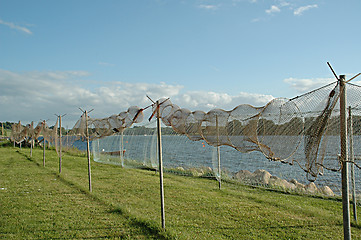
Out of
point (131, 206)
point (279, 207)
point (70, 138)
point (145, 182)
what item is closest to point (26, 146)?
point (70, 138)

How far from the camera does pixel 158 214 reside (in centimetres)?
684

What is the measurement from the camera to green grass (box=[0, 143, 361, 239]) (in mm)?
5531

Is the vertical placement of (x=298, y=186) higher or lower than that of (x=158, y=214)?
lower

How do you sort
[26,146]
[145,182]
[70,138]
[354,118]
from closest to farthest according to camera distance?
[354,118] → [145,182] → [70,138] → [26,146]

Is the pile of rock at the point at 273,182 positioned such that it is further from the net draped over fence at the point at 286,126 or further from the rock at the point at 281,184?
the net draped over fence at the point at 286,126

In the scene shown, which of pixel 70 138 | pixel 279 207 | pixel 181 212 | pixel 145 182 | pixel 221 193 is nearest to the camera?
pixel 181 212

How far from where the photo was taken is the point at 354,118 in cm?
536

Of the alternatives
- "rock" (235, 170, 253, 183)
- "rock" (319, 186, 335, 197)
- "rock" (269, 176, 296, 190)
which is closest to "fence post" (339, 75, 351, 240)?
"rock" (319, 186, 335, 197)

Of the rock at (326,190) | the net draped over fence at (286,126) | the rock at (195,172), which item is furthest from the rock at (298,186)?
the net draped over fence at (286,126)

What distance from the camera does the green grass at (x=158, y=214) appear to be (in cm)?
553

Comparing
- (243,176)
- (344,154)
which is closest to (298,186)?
(243,176)

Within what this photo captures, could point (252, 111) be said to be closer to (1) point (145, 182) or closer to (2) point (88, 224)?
(2) point (88, 224)

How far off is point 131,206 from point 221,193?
122 inches

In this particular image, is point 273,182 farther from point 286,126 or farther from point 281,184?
point 286,126
